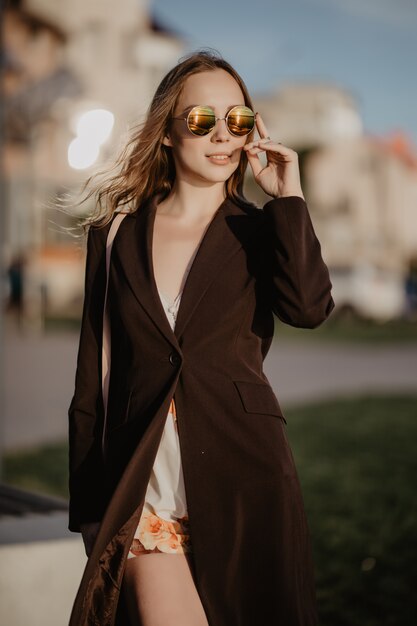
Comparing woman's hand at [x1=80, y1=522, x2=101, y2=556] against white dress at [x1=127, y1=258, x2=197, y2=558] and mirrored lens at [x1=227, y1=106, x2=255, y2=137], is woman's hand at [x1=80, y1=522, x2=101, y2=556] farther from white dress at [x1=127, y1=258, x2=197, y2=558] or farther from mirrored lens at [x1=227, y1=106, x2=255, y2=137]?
mirrored lens at [x1=227, y1=106, x2=255, y2=137]

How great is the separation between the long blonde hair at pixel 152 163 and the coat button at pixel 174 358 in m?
0.53

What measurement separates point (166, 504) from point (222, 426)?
0.25 meters

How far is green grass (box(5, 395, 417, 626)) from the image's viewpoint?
17.0ft

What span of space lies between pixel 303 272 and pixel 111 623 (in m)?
1.02

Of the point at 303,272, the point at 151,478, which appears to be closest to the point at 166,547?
the point at 151,478

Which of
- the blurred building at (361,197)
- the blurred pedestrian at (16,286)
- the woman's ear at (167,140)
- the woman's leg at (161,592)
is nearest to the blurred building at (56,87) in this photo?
the blurred pedestrian at (16,286)

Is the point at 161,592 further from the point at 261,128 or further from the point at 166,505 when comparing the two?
the point at 261,128

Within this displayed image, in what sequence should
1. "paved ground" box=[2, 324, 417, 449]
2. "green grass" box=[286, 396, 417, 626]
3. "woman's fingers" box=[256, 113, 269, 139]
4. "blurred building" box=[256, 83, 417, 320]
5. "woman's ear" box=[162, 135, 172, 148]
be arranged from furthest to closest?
"blurred building" box=[256, 83, 417, 320]
"paved ground" box=[2, 324, 417, 449]
"green grass" box=[286, 396, 417, 626]
"woman's ear" box=[162, 135, 172, 148]
"woman's fingers" box=[256, 113, 269, 139]

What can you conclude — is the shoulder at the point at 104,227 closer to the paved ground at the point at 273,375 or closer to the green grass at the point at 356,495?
the green grass at the point at 356,495

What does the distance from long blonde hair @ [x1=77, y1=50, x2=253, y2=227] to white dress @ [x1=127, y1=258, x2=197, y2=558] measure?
0.70m

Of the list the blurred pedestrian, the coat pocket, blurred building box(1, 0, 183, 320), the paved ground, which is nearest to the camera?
the coat pocket

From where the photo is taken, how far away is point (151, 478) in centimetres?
257

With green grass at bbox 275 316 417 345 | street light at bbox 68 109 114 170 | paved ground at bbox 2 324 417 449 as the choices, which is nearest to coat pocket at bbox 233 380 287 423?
street light at bbox 68 109 114 170

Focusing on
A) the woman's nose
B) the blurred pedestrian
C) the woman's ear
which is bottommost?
the woman's nose
